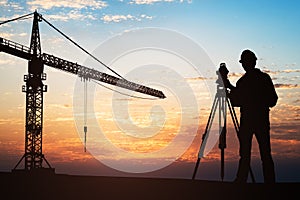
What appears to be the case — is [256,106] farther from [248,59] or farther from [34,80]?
[34,80]

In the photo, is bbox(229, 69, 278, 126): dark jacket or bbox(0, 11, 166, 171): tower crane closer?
bbox(229, 69, 278, 126): dark jacket

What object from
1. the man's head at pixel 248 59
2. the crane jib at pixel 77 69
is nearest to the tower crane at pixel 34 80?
the crane jib at pixel 77 69

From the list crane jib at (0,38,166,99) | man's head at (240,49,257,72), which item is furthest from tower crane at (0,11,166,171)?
man's head at (240,49,257,72)

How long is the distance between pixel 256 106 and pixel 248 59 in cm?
87

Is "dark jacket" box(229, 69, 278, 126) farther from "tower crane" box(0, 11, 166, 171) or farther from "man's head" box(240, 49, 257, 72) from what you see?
"tower crane" box(0, 11, 166, 171)

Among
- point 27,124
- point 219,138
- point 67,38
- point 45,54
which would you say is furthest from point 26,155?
point 219,138

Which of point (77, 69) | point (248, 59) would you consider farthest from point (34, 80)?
point (248, 59)

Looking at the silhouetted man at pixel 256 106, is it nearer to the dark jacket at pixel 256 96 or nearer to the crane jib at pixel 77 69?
the dark jacket at pixel 256 96

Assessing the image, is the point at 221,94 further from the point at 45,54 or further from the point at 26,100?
the point at 45,54

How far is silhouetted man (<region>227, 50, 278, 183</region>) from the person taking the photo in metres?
8.73

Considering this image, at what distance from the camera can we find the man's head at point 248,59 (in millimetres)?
8781

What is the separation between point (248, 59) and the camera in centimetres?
878

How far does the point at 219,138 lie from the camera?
1208 centimetres

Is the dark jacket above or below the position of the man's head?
below
